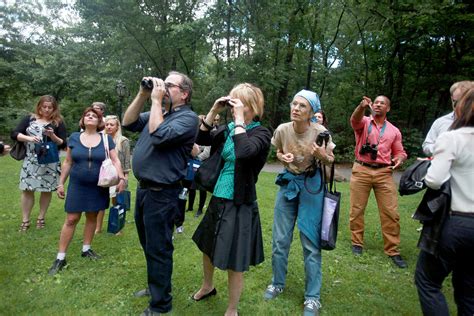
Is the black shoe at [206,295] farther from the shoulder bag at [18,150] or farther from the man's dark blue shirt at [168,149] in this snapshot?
the shoulder bag at [18,150]

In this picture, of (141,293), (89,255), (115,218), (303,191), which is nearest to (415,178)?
(303,191)

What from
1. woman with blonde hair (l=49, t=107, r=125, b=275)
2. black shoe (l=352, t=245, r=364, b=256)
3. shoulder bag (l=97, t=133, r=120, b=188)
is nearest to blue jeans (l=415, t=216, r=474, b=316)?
black shoe (l=352, t=245, r=364, b=256)

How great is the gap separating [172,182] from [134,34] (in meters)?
15.8

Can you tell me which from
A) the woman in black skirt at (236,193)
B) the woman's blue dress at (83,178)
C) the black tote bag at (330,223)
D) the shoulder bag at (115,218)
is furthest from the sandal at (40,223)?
the black tote bag at (330,223)

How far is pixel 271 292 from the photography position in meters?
3.21

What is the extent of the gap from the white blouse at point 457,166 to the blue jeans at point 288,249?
49.3 inches

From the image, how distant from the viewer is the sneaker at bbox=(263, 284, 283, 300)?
3190mm

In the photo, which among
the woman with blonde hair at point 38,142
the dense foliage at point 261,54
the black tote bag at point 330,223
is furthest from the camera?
the dense foliage at point 261,54

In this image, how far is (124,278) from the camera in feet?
11.6

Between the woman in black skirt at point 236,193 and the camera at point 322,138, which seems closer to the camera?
the woman in black skirt at point 236,193

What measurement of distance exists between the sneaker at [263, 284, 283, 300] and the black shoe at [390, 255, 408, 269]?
5.86 feet

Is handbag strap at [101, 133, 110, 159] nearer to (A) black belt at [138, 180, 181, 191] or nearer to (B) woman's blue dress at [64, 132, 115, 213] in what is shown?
(B) woman's blue dress at [64, 132, 115, 213]

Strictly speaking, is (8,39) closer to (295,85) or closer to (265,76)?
(265,76)

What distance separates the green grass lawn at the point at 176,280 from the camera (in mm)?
3010
